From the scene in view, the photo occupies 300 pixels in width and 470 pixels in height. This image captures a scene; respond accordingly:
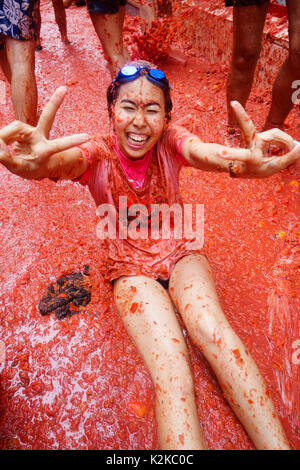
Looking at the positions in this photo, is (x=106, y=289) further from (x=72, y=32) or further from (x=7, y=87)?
(x=72, y=32)

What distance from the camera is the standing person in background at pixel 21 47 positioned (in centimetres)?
201

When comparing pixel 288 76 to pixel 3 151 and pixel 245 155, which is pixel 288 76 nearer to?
pixel 245 155

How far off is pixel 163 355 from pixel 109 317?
0.52 meters

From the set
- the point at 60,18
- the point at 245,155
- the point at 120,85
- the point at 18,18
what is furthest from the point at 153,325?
the point at 60,18

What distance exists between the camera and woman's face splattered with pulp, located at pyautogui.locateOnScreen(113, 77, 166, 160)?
4.77 feet

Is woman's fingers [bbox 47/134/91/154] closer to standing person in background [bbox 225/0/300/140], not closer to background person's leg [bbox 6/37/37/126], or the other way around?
background person's leg [bbox 6/37/37/126]

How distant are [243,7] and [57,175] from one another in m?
1.83

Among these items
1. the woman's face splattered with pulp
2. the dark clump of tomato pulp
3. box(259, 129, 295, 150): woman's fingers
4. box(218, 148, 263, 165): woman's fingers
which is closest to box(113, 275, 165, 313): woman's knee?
the dark clump of tomato pulp

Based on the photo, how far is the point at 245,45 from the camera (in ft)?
7.75

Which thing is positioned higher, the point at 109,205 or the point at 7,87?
the point at 7,87

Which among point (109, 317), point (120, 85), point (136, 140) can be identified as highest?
point (120, 85)

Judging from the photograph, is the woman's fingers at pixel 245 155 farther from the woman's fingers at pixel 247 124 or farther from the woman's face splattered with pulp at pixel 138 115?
the woman's face splattered with pulp at pixel 138 115

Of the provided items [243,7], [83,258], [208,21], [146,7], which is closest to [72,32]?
[146,7]

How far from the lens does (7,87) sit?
3.88 m
